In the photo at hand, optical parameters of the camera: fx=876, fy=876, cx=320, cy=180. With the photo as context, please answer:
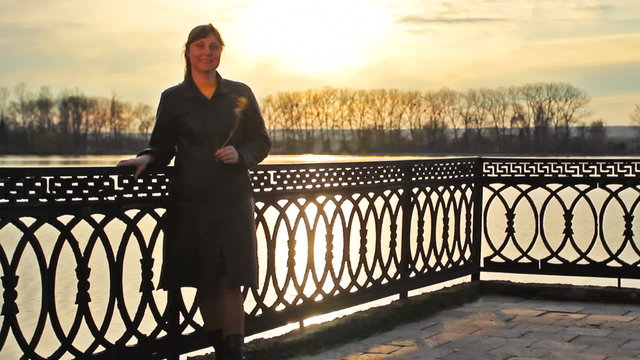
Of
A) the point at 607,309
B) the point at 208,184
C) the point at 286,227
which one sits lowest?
the point at 607,309

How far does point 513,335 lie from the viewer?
17.7ft

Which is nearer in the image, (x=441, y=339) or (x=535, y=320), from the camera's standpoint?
(x=441, y=339)

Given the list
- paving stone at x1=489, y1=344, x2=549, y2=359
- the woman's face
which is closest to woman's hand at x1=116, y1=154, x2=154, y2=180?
the woman's face

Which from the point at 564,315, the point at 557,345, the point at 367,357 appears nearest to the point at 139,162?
the point at 367,357

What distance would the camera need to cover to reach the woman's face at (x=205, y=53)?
3836mm

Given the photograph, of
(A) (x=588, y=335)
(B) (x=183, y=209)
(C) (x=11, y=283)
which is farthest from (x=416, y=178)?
(C) (x=11, y=283)

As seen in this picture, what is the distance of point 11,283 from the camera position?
3785 mm

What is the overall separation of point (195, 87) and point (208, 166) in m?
0.36

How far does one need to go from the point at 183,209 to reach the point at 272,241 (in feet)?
3.83

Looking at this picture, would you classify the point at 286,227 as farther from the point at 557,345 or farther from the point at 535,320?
the point at 535,320

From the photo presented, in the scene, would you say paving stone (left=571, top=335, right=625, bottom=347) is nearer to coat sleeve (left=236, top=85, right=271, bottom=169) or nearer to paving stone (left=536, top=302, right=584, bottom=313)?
paving stone (left=536, top=302, right=584, bottom=313)

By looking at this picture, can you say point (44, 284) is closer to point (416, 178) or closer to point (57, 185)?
point (57, 185)

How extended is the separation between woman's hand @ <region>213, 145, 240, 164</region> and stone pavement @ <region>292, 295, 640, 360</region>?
1547 mm

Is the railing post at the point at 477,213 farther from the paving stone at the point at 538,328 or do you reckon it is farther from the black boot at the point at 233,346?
the black boot at the point at 233,346
